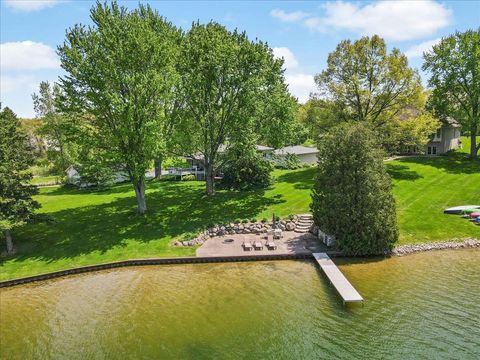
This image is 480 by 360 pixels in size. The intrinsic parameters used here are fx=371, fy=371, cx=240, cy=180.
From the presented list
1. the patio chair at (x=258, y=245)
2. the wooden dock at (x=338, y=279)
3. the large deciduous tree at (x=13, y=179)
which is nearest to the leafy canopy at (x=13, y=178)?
the large deciduous tree at (x=13, y=179)

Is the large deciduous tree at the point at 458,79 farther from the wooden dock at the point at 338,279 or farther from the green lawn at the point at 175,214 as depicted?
the wooden dock at the point at 338,279

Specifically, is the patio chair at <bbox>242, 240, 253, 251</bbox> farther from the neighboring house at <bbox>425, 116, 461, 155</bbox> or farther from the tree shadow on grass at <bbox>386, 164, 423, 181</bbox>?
the neighboring house at <bbox>425, 116, 461, 155</bbox>

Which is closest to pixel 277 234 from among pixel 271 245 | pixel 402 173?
pixel 271 245

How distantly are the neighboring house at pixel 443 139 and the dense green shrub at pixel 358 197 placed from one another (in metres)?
34.6

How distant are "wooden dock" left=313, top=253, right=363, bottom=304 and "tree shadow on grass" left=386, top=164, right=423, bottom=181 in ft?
72.7

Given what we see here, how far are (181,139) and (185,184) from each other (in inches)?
522

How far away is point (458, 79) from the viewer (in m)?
50.4

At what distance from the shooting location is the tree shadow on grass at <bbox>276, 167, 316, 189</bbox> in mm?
42250

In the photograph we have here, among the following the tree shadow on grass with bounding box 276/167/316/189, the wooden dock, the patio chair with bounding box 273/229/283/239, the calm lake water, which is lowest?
the calm lake water

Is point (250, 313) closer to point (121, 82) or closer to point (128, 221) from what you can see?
point (128, 221)

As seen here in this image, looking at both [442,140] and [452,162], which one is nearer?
[452,162]

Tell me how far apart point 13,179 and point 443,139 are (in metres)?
55.7

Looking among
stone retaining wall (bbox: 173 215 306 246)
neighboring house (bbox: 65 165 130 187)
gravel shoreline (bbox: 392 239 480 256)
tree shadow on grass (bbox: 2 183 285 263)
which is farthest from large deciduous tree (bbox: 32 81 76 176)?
gravel shoreline (bbox: 392 239 480 256)

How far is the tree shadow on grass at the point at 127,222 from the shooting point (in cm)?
2930
